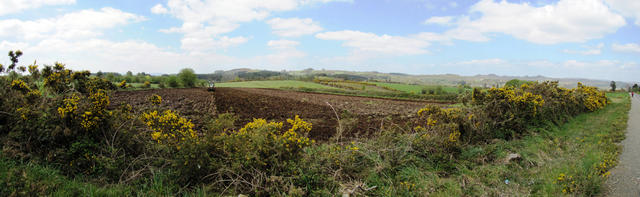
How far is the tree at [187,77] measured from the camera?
123 feet

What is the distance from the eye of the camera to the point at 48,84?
17.5 ft

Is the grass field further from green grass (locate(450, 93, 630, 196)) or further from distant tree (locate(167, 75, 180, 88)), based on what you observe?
distant tree (locate(167, 75, 180, 88))

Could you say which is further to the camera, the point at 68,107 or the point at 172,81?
the point at 172,81

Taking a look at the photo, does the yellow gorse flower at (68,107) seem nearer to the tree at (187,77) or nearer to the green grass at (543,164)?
the green grass at (543,164)

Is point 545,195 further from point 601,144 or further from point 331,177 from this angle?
point 601,144

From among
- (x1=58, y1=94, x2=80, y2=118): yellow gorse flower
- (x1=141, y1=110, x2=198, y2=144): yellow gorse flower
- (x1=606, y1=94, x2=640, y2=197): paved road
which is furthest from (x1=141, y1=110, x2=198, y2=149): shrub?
(x1=606, y1=94, x2=640, y2=197): paved road

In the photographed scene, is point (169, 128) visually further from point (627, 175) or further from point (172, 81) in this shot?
point (172, 81)

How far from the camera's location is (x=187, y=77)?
1483 inches

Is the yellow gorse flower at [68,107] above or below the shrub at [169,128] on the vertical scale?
above

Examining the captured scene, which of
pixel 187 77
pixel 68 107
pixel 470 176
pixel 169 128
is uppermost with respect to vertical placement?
pixel 187 77

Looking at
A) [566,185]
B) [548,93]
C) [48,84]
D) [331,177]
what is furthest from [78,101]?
[548,93]

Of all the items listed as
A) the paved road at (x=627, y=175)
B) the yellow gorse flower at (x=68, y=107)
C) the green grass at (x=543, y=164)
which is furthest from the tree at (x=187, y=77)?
the paved road at (x=627, y=175)

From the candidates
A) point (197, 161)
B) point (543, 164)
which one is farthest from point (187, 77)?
point (543, 164)

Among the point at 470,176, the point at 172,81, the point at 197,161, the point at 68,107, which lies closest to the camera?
the point at 197,161
